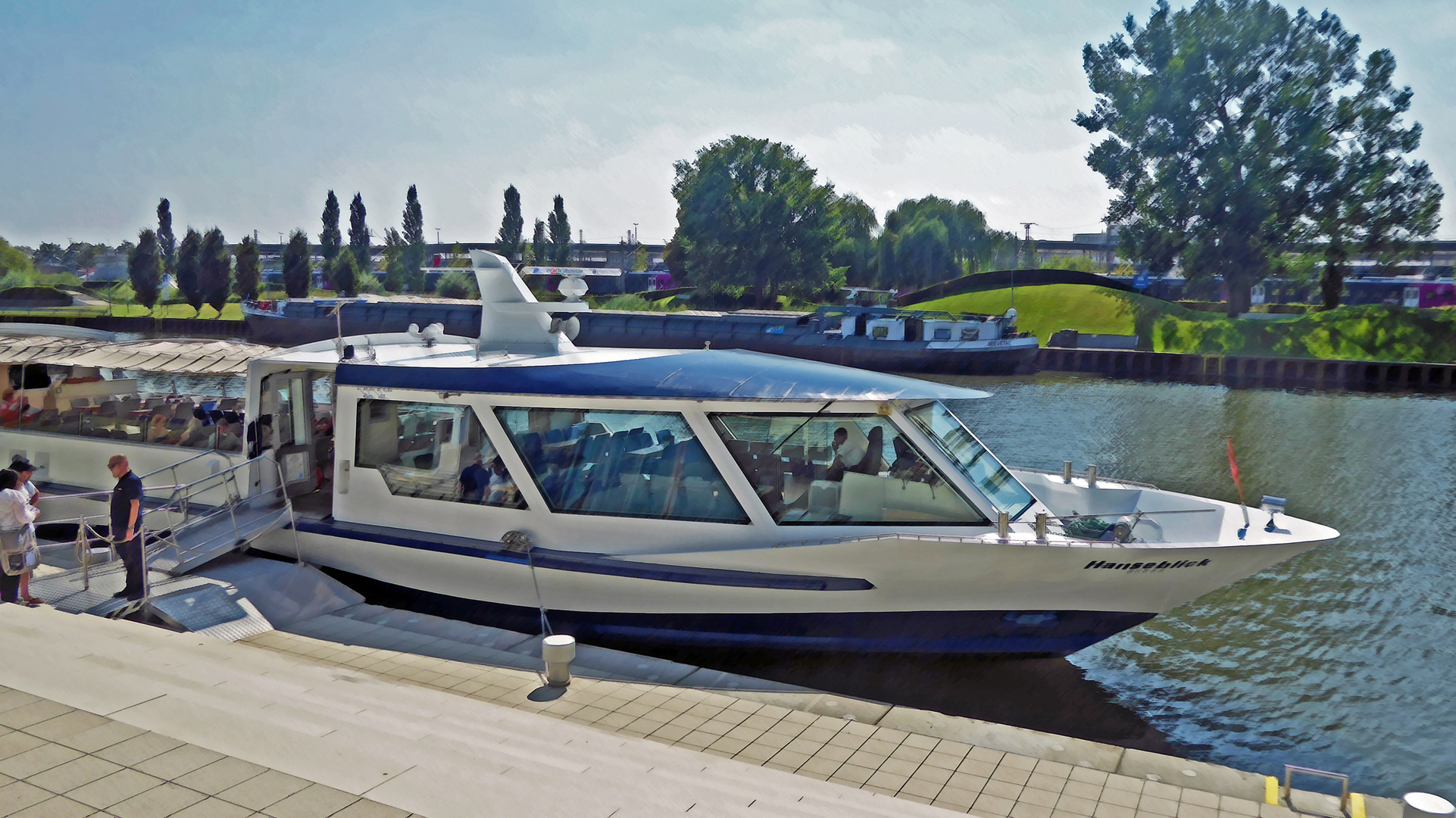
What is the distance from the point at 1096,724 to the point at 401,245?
109 metres

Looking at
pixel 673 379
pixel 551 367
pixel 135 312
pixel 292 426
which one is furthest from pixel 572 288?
pixel 135 312

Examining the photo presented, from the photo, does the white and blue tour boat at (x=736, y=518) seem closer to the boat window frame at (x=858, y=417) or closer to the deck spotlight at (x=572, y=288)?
the boat window frame at (x=858, y=417)

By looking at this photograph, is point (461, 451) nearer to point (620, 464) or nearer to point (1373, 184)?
point (620, 464)

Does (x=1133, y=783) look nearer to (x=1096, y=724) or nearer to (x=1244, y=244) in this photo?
(x=1096, y=724)

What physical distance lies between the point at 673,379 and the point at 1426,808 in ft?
20.7

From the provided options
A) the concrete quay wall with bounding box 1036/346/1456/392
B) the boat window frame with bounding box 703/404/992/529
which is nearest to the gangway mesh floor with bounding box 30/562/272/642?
the boat window frame with bounding box 703/404/992/529

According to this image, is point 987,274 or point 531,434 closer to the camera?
point 531,434

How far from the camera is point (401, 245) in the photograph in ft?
359

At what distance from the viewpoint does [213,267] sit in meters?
79.0

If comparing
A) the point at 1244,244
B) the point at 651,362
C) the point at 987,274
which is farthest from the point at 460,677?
the point at 987,274

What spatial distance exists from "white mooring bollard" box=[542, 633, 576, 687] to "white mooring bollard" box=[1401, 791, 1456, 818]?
520 cm

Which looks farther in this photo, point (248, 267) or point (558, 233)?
point (558, 233)

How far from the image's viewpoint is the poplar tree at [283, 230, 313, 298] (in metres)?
82.8

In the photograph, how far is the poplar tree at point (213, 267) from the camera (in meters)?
78.6
